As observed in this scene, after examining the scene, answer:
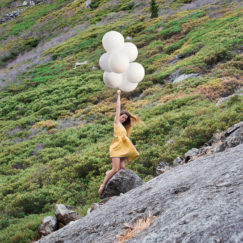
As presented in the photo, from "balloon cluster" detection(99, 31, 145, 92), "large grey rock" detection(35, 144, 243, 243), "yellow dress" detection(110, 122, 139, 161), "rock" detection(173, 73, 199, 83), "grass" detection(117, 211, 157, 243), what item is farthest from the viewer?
"rock" detection(173, 73, 199, 83)

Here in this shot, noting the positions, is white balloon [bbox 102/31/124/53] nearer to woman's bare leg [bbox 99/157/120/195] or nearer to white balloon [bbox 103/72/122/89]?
white balloon [bbox 103/72/122/89]

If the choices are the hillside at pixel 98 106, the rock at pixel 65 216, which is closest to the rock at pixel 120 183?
the rock at pixel 65 216

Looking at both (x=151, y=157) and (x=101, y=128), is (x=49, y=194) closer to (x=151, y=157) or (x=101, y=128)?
(x=151, y=157)

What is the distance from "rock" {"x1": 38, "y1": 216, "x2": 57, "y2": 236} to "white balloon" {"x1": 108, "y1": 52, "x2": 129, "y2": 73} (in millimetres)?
4054

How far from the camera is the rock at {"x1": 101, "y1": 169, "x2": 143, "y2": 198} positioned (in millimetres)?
7371

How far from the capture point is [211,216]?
8.10ft

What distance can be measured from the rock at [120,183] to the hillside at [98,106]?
1.32 metres

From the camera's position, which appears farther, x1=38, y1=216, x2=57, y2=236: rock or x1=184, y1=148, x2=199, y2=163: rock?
x1=184, y1=148, x2=199, y2=163: rock

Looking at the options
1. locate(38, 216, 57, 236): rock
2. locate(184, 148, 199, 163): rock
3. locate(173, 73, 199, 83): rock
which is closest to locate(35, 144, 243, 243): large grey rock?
locate(38, 216, 57, 236): rock

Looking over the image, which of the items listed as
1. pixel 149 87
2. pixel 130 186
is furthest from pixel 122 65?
pixel 149 87

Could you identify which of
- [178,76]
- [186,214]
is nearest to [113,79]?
[186,214]

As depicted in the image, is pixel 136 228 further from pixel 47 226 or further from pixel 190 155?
pixel 190 155

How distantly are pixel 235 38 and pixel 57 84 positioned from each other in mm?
Result: 16025

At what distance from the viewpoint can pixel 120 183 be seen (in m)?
7.40
